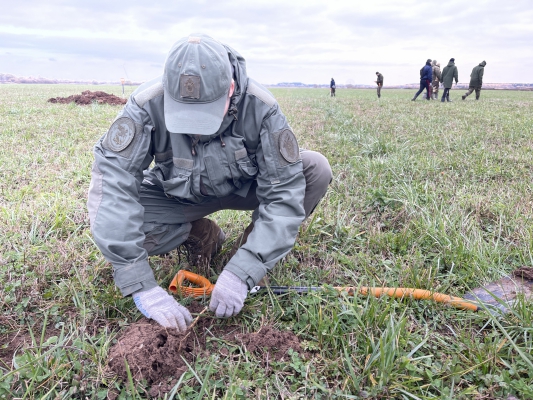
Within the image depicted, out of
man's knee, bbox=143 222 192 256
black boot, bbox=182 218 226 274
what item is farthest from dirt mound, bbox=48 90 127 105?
man's knee, bbox=143 222 192 256

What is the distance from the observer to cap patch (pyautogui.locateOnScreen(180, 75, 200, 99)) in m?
1.84

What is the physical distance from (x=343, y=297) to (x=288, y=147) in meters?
0.90

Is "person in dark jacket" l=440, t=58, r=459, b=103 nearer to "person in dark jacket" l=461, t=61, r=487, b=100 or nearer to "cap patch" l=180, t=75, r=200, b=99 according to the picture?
"person in dark jacket" l=461, t=61, r=487, b=100

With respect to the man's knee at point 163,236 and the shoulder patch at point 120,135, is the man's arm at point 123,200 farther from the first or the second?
the man's knee at point 163,236

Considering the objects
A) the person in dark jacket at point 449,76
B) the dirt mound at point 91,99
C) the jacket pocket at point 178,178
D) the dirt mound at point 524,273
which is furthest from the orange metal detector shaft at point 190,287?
the person in dark jacket at point 449,76

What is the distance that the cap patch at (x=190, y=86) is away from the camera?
1.84 meters

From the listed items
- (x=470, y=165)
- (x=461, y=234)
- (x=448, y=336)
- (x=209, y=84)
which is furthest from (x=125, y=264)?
(x=470, y=165)

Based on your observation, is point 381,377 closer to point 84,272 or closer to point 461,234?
point 461,234

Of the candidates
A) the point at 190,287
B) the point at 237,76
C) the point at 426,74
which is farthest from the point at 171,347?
the point at 426,74

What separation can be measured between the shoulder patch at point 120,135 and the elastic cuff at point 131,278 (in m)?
0.61

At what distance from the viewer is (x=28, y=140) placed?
237 inches

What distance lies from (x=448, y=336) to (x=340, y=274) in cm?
72

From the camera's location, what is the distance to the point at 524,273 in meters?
2.29

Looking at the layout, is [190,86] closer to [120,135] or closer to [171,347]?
[120,135]
